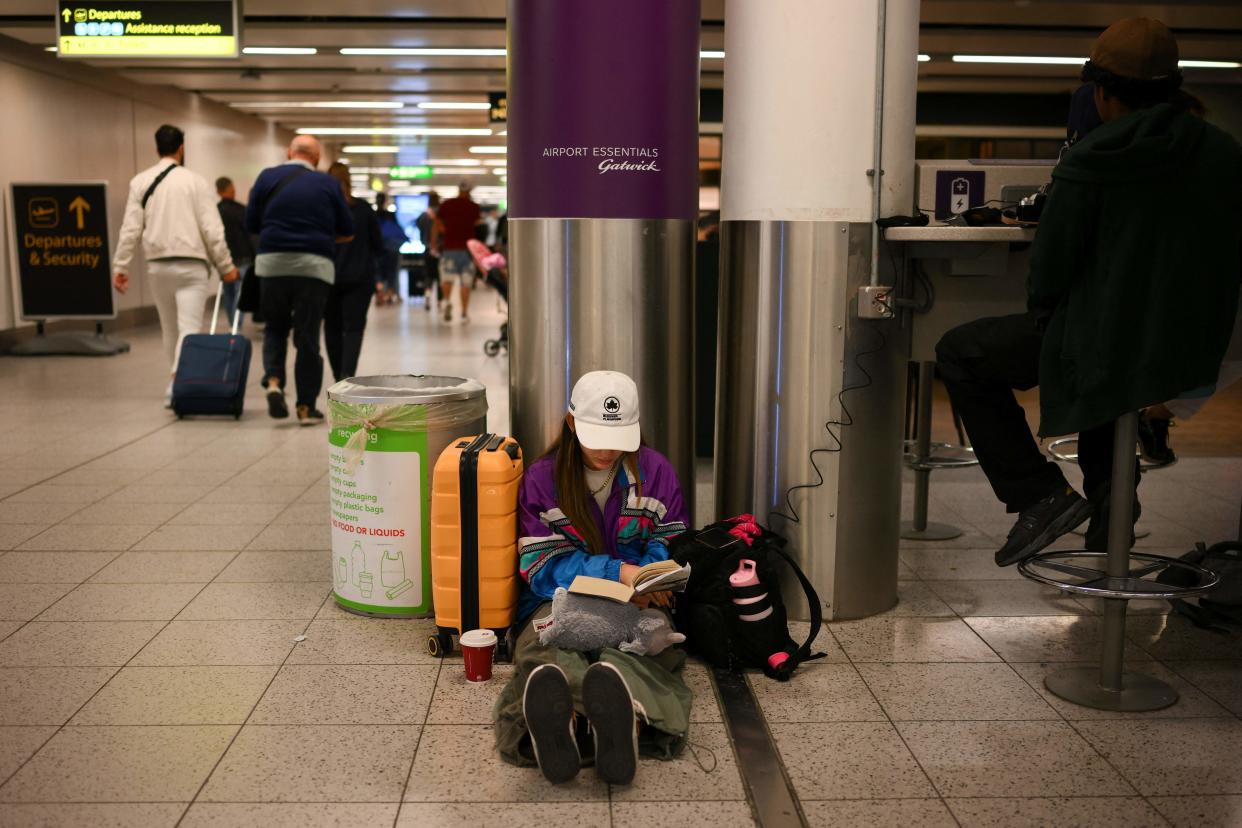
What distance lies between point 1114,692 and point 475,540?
1.85 m

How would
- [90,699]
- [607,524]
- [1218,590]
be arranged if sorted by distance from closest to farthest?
[90,699]
[607,524]
[1218,590]

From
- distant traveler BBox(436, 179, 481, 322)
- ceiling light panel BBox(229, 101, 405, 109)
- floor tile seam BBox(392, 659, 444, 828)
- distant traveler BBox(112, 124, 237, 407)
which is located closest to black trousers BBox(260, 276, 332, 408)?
distant traveler BBox(112, 124, 237, 407)

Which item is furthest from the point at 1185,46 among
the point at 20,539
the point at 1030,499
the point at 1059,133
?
the point at 20,539

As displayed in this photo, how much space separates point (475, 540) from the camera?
354 cm

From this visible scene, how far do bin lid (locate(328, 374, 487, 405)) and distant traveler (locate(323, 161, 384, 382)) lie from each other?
13.1 ft

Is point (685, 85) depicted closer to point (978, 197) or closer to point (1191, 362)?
point (978, 197)

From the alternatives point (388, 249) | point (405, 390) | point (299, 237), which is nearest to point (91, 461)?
point (299, 237)

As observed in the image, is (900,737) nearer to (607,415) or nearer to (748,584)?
(748,584)

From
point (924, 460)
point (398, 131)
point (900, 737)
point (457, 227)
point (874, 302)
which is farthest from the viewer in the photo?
point (398, 131)

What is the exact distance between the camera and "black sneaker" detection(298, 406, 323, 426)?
798 centimetres

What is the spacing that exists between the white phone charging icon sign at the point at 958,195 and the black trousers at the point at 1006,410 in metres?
0.56

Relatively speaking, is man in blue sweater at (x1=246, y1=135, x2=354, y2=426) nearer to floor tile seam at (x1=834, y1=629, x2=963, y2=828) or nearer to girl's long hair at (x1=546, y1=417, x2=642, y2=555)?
girl's long hair at (x1=546, y1=417, x2=642, y2=555)

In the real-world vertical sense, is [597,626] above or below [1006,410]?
below

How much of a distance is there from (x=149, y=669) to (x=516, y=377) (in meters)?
1.44
